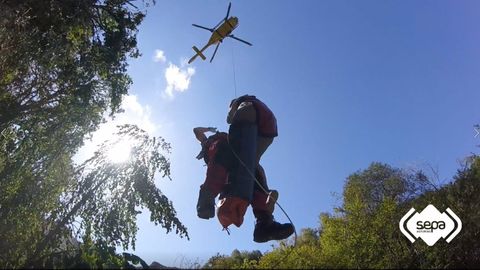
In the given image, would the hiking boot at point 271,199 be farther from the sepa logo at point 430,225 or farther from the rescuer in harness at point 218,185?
the sepa logo at point 430,225

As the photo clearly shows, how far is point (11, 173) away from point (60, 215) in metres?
1.92

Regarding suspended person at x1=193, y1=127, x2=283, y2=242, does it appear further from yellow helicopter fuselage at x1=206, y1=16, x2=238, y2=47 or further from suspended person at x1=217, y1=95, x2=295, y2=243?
yellow helicopter fuselage at x1=206, y1=16, x2=238, y2=47

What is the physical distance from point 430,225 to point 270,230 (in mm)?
1516

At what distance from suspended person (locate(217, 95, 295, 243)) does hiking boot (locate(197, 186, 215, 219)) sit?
9.2 inches

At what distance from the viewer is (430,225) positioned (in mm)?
3715

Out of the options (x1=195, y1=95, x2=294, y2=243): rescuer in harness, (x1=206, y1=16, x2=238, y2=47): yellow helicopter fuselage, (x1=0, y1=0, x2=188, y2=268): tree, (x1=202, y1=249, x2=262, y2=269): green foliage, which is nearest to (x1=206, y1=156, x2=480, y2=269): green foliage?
(x1=202, y1=249, x2=262, y2=269): green foliage

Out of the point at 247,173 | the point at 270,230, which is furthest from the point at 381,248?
the point at 247,173

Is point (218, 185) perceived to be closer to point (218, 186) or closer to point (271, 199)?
point (218, 186)

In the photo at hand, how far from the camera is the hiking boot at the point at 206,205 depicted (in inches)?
147

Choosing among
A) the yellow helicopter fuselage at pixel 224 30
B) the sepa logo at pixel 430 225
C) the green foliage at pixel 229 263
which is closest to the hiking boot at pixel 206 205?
the green foliage at pixel 229 263

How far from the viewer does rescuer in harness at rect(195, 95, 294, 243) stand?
11.2ft

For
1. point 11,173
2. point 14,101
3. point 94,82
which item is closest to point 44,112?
point 14,101

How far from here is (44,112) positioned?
12.2 metres

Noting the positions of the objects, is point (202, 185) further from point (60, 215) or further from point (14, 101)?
point (14, 101)
